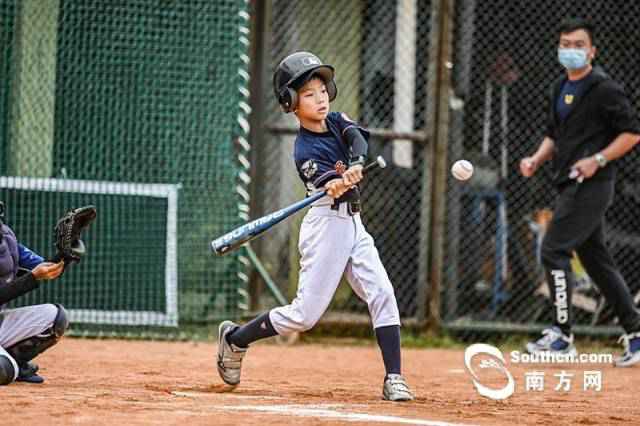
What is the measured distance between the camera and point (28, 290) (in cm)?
549

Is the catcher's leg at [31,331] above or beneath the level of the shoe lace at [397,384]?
above

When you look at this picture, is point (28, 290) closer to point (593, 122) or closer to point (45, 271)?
point (45, 271)

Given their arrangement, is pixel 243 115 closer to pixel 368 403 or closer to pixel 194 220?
pixel 194 220

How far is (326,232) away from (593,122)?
3.06 metres

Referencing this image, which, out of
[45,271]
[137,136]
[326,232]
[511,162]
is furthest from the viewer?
[511,162]

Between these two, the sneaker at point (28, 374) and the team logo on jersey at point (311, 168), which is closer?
the team logo on jersey at point (311, 168)

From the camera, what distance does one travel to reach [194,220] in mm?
9094

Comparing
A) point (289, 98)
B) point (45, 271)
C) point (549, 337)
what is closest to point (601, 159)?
point (549, 337)

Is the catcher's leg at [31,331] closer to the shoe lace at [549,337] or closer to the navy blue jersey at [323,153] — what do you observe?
the navy blue jersey at [323,153]

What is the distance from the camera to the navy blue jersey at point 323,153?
557 cm

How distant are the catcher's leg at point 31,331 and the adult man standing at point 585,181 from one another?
11.4 feet

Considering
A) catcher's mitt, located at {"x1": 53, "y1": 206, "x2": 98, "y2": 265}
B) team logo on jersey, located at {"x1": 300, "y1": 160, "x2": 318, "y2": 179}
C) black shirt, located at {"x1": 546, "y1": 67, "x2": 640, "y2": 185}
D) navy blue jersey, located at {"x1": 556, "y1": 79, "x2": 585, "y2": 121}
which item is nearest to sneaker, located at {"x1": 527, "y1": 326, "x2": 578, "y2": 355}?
black shirt, located at {"x1": 546, "y1": 67, "x2": 640, "y2": 185}

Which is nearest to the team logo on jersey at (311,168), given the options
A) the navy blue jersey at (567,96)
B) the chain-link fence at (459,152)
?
the navy blue jersey at (567,96)

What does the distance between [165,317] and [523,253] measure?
3.04 meters
